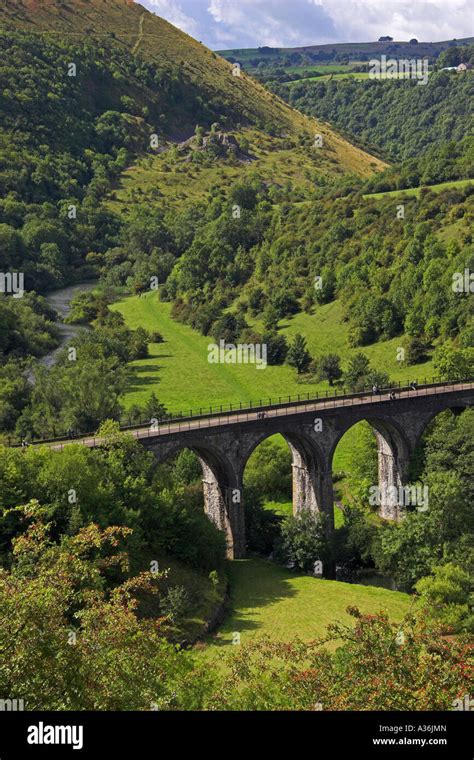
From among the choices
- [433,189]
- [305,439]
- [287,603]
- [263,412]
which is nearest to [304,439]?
[305,439]

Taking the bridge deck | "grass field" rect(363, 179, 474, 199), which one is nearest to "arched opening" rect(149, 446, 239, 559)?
the bridge deck

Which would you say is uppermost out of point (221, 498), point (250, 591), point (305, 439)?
point (305, 439)

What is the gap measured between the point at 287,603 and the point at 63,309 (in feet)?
340

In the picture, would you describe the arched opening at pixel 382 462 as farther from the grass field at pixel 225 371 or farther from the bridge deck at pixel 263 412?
the grass field at pixel 225 371

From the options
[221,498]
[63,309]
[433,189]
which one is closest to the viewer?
[221,498]

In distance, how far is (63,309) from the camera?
152 meters

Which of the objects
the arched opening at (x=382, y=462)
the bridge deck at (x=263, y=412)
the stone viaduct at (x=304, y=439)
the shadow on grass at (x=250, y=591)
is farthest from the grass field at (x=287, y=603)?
the arched opening at (x=382, y=462)

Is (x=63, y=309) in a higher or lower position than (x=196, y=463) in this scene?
higher

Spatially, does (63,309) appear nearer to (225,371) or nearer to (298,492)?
(225,371)

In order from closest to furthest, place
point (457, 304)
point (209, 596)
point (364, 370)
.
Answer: point (209, 596), point (364, 370), point (457, 304)

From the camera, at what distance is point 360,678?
1023 inches
